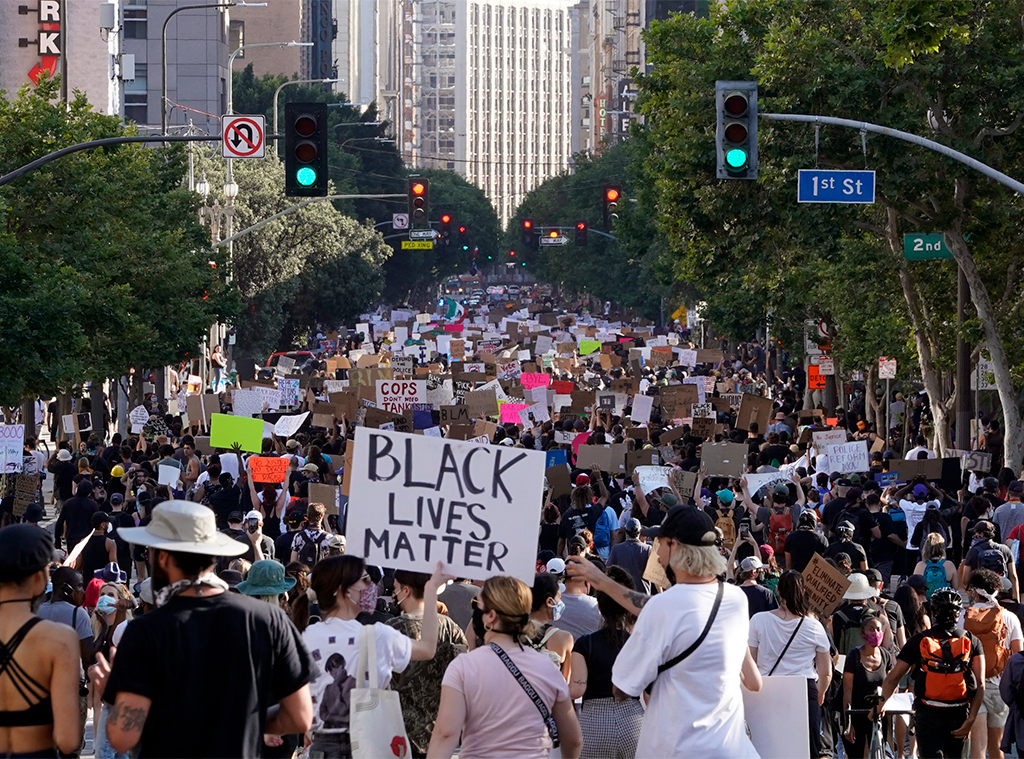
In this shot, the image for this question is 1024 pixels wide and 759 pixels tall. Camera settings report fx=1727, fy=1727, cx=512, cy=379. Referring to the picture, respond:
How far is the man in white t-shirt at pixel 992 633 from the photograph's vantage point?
958cm

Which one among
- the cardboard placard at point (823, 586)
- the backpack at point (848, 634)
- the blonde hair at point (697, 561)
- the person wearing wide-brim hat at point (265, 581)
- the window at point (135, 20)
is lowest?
the backpack at point (848, 634)

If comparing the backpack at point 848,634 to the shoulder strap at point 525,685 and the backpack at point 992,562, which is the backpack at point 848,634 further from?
the shoulder strap at point 525,685

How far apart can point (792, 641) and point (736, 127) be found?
8.52m

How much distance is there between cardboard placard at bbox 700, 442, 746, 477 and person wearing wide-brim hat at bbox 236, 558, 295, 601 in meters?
12.1

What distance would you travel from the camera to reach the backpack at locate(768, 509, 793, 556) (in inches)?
583

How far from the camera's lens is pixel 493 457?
6523mm

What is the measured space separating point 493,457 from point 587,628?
8.32 feet

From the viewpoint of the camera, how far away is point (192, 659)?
4.77m

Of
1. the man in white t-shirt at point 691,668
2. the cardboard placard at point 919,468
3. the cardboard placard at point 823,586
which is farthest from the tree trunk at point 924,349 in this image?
the man in white t-shirt at point 691,668

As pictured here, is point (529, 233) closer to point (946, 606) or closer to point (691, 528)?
point (946, 606)

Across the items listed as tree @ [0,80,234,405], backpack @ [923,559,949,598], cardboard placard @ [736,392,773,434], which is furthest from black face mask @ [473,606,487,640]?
cardboard placard @ [736,392,773,434]

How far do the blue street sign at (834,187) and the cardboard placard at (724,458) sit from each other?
2908mm

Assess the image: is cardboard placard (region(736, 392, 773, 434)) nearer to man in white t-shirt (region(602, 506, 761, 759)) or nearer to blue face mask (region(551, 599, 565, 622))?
blue face mask (region(551, 599, 565, 622))

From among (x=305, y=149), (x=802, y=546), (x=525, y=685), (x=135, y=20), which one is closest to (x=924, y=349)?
(x=305, y=149)
